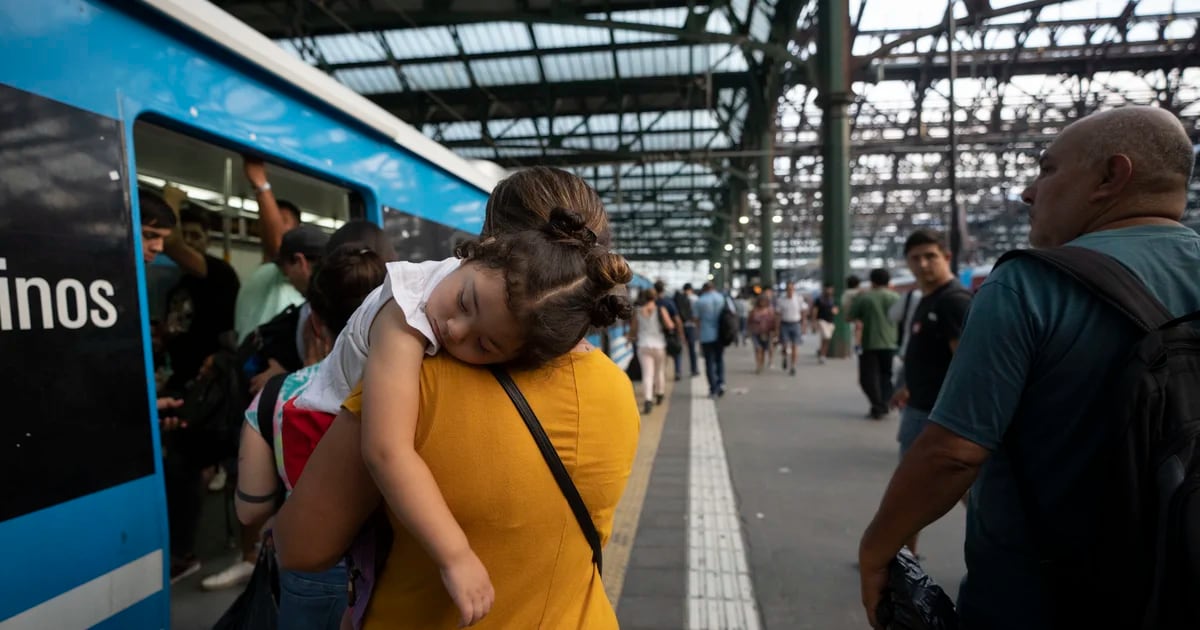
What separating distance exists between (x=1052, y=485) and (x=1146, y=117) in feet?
2.59

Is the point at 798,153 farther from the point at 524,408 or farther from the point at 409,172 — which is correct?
the point at 524,408

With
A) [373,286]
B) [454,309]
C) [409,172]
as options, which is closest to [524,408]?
[454,309]

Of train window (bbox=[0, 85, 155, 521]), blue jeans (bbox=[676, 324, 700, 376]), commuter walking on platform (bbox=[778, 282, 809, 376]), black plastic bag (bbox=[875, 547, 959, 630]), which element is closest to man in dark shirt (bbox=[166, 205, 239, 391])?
train window (bbox=[0, 85, 155, 521])

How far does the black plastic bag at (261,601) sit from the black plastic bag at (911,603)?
1.44 m

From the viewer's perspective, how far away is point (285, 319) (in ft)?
7.80

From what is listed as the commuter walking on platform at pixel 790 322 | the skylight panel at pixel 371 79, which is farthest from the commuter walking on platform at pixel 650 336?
the skylight panel at pixel 371 79

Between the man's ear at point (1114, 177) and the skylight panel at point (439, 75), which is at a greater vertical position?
the skylight panel at point (439, 75)

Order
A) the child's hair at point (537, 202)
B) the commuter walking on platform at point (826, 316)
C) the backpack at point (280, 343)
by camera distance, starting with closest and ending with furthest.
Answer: the child's hair at point (537, 202) < the backpack at point (280, 343) < the commuter walking on platform at point (826, 316)

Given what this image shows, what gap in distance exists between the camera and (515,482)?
1056mm

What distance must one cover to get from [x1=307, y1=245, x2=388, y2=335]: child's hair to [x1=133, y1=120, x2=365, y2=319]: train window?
1.39 metres

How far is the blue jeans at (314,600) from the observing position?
5.13 feet

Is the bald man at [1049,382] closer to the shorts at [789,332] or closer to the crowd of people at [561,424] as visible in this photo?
the crowd of people at [561,424]

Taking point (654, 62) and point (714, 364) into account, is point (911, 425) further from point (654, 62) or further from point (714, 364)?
Answer: point (654, 62)

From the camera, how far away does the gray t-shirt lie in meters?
1.28
